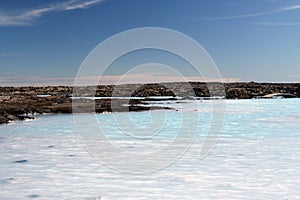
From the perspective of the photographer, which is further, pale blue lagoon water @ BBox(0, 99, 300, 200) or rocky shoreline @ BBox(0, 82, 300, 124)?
rocky shoreline @ BBox(0, 82, 300, 124)

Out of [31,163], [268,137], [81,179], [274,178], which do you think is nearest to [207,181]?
[274,178]

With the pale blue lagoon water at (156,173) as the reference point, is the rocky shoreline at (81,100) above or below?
above

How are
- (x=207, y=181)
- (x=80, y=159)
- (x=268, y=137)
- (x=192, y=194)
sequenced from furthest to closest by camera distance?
(x=268, y=137), (x=80, y=159), (x=207, y=181), (x=192, y=194)

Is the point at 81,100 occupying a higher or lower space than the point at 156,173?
higher

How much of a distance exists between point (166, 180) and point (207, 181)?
1.31m

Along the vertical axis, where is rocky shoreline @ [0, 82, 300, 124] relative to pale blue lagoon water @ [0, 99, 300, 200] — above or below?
above

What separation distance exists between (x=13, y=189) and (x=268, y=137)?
15456 mm

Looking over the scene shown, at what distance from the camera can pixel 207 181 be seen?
12.1m

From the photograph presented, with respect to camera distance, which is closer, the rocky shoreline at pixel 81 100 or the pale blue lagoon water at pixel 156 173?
the pale blue lagoon water at pixel 156 173

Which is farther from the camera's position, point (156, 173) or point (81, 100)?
point (81, 100)

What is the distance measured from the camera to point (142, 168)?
14.2 metres

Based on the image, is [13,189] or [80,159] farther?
[80,159]

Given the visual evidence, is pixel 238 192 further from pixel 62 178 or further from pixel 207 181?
pixel 62 178

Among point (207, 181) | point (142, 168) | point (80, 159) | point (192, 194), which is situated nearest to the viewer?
point (192, 194)
